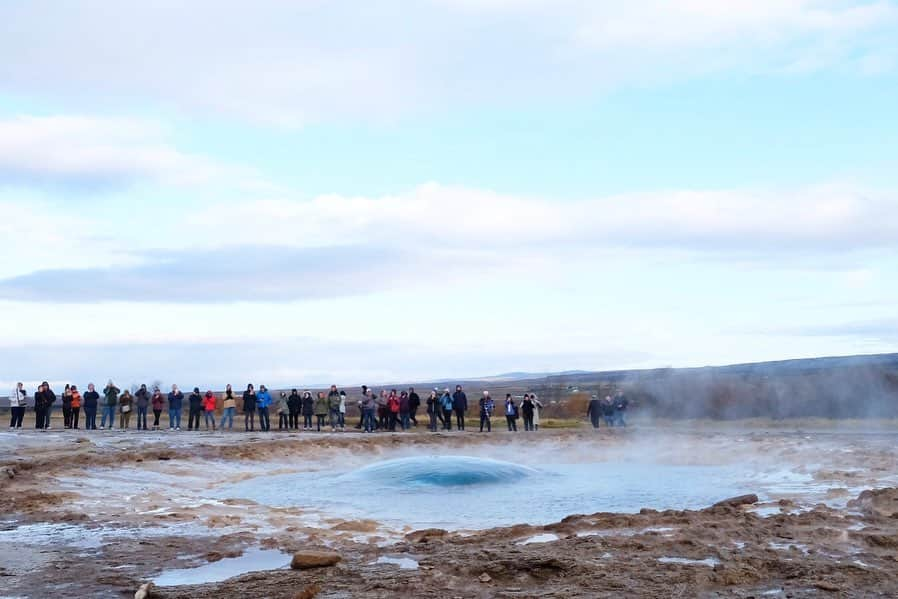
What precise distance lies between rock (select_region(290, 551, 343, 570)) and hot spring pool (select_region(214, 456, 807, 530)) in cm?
339

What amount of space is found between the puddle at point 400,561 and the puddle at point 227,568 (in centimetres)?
79

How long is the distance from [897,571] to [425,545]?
3833 mm

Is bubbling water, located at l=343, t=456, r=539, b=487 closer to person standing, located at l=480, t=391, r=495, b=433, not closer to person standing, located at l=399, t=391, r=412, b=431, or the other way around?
person standing, located at l=480, t=391, r=495, b=433

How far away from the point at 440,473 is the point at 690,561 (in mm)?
8083

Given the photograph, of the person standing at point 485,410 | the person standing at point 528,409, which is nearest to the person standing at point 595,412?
the person standing at point 528,409

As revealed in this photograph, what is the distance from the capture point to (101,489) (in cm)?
1396

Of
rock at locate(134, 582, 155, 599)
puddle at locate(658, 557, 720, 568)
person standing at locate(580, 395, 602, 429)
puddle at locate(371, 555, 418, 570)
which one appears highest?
person standing at locate(580, 395, 602, 429)

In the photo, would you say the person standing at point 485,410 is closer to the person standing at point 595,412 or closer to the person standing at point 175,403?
the person standing at point 595,412

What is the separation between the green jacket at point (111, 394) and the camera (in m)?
27.9

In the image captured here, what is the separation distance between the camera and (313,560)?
25.1 feet

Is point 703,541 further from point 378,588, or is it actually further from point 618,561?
point 378,588

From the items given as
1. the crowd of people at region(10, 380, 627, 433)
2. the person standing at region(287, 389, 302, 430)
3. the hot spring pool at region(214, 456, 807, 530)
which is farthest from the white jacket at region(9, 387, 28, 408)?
the hot spring pool at region(214, 456, 807, 530)

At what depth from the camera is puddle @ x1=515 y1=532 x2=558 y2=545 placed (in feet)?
29.6

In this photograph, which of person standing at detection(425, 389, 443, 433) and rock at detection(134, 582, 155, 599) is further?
person standing at detection(425, 389, 443, 433)
